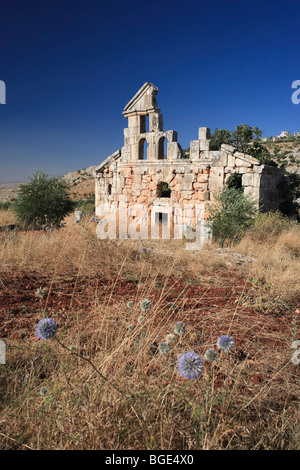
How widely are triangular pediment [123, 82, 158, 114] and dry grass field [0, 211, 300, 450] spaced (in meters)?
8.50

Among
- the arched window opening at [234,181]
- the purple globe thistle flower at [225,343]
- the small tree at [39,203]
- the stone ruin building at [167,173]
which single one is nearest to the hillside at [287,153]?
the arched window opening at [234,181]

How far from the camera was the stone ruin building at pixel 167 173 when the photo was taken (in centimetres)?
1085

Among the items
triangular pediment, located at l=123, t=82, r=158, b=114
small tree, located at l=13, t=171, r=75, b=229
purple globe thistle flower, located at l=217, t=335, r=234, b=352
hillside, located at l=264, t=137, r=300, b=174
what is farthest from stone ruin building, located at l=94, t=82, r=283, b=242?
hillside, located at l=264, t=137, r=300, b=174

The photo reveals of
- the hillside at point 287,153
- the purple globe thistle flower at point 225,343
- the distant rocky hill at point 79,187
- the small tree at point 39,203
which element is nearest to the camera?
the purple globe thistle flower at point 225,343

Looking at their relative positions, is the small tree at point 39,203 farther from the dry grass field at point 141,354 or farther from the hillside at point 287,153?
the hillside at point 287,153

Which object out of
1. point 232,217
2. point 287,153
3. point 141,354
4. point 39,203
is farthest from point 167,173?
point 287,153

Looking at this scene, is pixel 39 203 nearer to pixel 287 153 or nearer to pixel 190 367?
pixel 190 367

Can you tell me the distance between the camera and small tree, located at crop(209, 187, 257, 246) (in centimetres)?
914

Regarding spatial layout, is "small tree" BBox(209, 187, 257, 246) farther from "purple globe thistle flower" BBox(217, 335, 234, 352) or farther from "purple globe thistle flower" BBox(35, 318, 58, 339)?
"purple globe thistle flower" BBox(35, 318, 58, 339)

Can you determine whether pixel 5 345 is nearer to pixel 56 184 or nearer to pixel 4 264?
pixel 4 264

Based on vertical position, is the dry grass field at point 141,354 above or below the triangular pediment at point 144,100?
below

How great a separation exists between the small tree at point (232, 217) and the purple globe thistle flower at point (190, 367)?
7.34m
